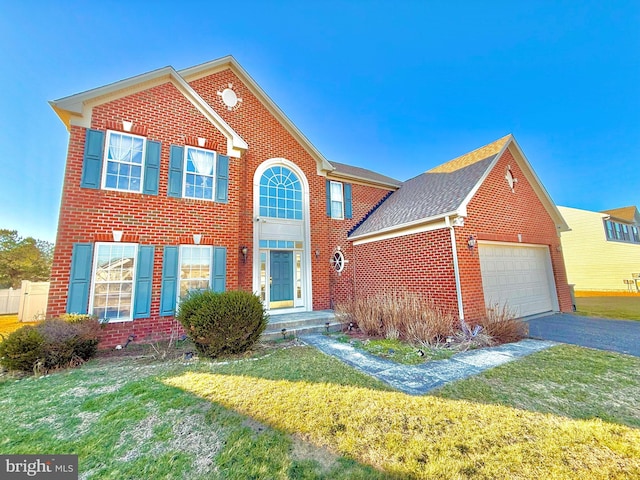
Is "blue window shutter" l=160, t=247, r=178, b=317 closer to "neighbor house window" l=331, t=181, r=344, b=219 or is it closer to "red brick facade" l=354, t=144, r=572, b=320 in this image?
"neighbor house window" l=331, t=181, r=344, b=219

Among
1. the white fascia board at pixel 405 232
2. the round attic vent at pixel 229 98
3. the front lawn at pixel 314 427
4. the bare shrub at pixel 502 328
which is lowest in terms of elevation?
the front lawn at pixel 314 427

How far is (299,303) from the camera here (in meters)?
9.76

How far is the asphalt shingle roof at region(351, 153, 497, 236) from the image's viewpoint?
25.8 feet

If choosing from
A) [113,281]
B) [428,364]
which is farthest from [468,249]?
[113,281]

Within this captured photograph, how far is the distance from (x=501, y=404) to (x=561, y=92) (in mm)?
21511

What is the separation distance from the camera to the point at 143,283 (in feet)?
22.1

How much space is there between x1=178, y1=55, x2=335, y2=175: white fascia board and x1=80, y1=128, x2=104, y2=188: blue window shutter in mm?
3676

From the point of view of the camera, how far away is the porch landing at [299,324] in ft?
23.9

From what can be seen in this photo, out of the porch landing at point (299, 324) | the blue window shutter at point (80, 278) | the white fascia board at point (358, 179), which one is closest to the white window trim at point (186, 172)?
the blue window shutter at point (80, 278)

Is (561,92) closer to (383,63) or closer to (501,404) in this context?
(383,63)

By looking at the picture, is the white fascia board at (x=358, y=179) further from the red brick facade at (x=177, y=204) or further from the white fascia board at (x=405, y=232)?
the white fascia board at (x=405, y=232)

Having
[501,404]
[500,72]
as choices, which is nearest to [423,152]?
[500,72]

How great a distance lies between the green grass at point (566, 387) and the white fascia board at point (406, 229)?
3.79m

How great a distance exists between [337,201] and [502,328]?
7.55m
